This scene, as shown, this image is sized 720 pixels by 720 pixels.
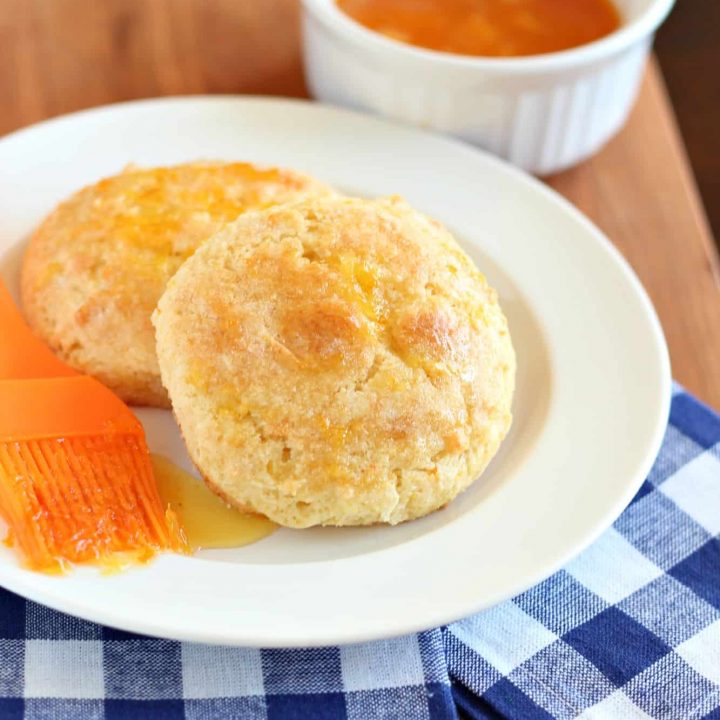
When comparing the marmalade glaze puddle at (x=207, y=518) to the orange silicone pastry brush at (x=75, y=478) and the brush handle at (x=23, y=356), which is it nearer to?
the orange silicone pastry brush at (x=75, y=478)

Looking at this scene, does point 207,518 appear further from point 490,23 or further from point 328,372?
point 490,23

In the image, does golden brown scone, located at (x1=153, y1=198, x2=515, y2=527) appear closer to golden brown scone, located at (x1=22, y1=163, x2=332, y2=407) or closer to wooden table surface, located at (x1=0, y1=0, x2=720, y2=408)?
golden brown scone, located at (x1=22, y1=163, x2=332, y2=407)

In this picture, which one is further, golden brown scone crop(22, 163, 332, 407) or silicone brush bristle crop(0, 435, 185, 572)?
golden brown scone crop(22, 163, 332, 407)

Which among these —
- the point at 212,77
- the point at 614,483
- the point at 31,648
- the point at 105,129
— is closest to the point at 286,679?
the point at 31,648

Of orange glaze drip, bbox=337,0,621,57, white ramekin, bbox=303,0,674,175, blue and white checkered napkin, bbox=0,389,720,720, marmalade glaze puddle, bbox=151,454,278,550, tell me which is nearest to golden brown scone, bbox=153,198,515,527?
marmalade glaze puddle, bbox=151,454,278,550

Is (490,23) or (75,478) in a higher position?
(490,23)

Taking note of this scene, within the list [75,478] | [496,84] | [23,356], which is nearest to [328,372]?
[75,478]

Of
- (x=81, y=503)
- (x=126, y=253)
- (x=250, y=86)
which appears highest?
(x=126, y=253)
